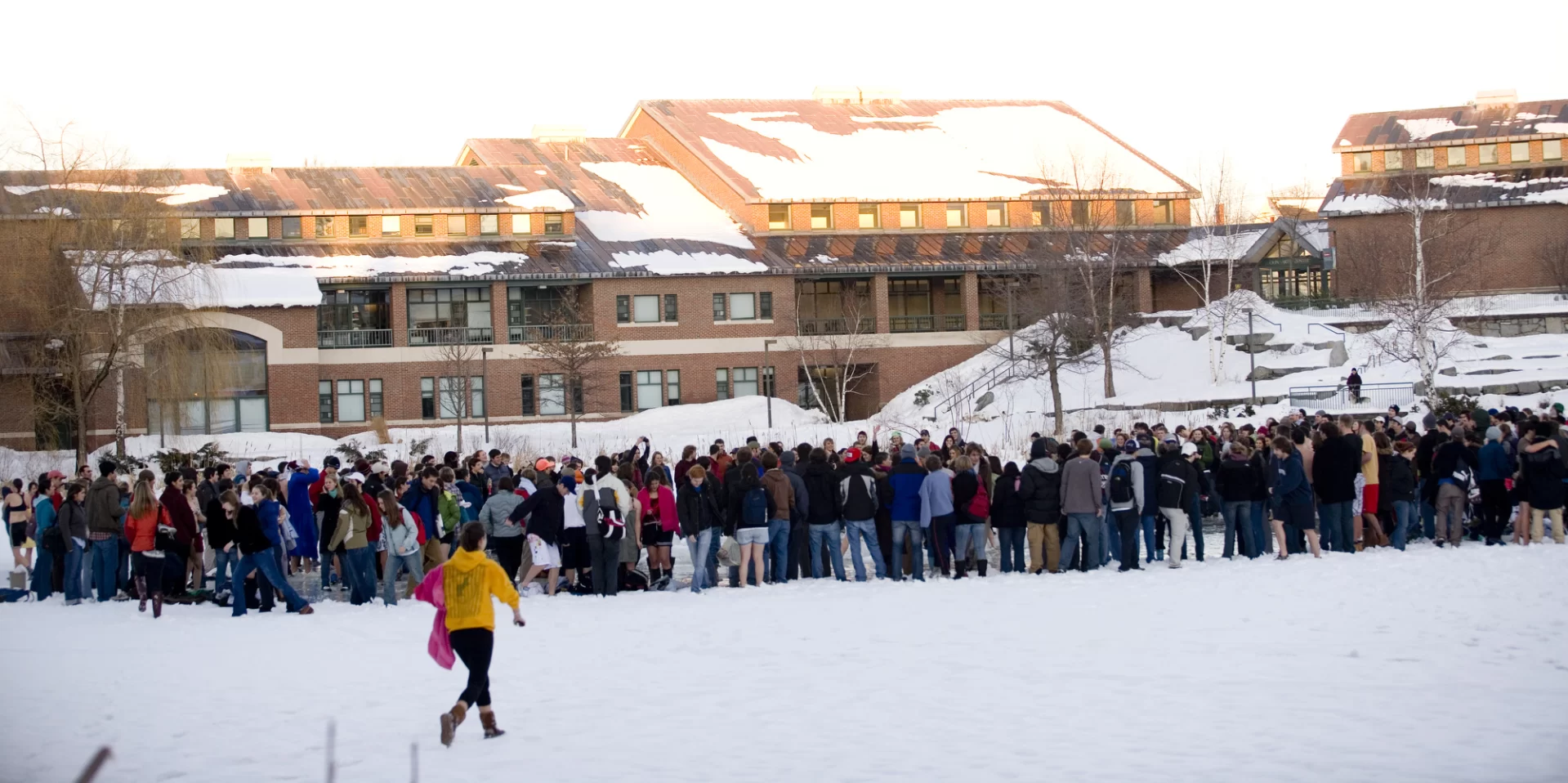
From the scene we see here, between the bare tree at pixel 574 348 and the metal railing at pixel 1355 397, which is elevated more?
the bare tree at pixel 574 348

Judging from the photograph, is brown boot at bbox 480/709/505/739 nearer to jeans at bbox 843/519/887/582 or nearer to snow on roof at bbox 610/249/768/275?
jeans at bbox 843/519/887/582

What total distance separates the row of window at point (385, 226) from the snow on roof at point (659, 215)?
265 centimetres

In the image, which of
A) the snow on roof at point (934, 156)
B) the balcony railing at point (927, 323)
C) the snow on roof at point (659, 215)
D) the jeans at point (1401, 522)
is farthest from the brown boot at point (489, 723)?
the balcony railing at point (927, 323)

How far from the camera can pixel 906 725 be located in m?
10.4

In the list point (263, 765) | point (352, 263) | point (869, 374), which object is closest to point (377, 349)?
point (352, 263)

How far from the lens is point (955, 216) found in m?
61.1

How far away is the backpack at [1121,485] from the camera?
18.5 m

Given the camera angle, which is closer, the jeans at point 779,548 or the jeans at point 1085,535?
the jeans at point 779,548

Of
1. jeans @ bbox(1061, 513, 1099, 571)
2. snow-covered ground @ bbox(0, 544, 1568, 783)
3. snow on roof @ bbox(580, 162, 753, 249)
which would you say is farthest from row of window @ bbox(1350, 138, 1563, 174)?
jeans @ bbox(1061, 513, 1099, 571)

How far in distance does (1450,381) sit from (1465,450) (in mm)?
28872

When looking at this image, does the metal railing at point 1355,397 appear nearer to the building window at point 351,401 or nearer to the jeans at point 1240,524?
the jeans at point 1240,524

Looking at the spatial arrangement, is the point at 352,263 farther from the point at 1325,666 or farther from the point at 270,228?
the point at 1325,666

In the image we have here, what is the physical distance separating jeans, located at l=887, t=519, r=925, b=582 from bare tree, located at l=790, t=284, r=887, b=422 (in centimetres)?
3607

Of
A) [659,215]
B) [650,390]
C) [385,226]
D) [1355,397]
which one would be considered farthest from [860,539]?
[659,215]
